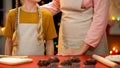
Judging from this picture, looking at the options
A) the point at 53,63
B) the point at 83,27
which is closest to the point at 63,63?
the point at 53,63

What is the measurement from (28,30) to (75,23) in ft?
1.15

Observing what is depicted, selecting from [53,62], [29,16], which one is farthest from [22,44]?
[53,62]

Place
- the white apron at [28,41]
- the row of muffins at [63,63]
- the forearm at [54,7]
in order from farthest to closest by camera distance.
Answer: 1. the forearm at [54,7]
2. the white apron at [28,41]
3. the row of muffins at [63,63]

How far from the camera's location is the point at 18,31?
65.5 inches

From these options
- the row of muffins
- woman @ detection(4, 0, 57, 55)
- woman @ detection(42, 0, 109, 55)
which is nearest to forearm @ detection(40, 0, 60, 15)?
woman @ detection(42, 0, 109, 55)

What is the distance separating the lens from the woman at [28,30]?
5.41ft

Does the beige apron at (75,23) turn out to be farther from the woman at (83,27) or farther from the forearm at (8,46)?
the forearm at (8,46)

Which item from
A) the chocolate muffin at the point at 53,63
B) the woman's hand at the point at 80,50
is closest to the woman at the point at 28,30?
the woman's hand at the point at 80,50

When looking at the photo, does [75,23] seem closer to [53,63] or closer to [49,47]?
[49,47]

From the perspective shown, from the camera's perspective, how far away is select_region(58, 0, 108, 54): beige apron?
1.84 meters

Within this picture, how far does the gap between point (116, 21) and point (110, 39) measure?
34cm

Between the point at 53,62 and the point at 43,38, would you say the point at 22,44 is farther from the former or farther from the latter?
the point at 53,62

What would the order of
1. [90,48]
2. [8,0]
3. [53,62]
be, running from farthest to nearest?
[8,0] → [90,48] → [53,62]

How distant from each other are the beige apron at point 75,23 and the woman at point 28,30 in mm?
176
